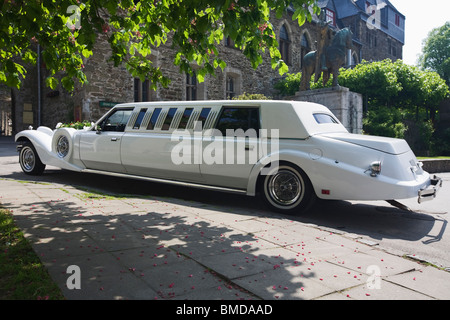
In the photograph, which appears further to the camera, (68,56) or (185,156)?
(185,156)

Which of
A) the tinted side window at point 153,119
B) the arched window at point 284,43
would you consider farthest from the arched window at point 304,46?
the tinted side window at point 153,119

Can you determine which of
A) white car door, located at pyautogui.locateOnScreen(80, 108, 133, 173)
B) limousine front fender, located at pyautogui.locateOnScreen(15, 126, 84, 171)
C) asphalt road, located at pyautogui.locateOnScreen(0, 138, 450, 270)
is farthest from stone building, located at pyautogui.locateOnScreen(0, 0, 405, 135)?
asphalt road, located at pyautogui.locateOnScreen(0, 138, 450, 270)

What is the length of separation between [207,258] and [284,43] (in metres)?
25.3

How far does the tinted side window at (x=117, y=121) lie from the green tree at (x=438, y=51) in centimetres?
4620

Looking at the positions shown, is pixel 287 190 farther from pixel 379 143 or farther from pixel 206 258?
pixel 206 258

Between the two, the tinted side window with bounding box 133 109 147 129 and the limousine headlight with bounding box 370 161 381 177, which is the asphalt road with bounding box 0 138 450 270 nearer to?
the limousine headlight with bounding box 370 161 381 177

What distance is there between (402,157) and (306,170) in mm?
1305

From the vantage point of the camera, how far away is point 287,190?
566cm

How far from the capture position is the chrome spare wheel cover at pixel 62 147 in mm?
8094

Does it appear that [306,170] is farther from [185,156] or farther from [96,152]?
[96,152]

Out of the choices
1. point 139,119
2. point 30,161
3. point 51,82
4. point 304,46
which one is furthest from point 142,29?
point 304,46

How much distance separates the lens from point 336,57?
50.9ft

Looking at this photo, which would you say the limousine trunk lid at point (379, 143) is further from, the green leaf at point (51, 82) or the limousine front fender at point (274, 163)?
the green leaf at point (51, 82)
